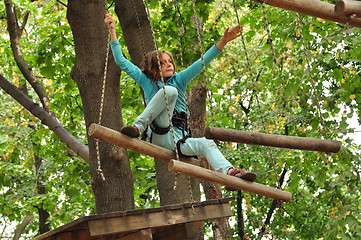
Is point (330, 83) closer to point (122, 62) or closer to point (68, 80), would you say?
point (68, 80)

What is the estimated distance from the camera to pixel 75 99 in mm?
8945

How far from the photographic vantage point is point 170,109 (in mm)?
4289

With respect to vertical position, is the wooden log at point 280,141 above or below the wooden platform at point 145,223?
above

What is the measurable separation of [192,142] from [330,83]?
18.3 ft

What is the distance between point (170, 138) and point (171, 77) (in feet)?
1.95

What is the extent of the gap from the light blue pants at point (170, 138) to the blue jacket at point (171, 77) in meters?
0.26

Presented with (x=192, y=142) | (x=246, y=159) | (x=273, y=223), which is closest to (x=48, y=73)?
(x=192, y=142)

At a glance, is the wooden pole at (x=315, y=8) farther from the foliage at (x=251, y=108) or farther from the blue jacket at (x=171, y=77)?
the blue jacket at (x=171, y=77)

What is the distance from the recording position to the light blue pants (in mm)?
4082

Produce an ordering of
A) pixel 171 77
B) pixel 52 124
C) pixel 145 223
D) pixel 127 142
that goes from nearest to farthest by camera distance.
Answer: pixel 127 142 < pixel 145 223 < pixel 171 77 < pixel 52 124

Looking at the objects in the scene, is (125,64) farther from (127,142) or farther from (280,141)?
(280,141)

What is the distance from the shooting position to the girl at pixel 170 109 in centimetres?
406

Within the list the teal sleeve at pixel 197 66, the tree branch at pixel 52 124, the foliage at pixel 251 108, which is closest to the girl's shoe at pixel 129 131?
the foliage at pixel 251 108

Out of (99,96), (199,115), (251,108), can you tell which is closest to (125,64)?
(99,96)
